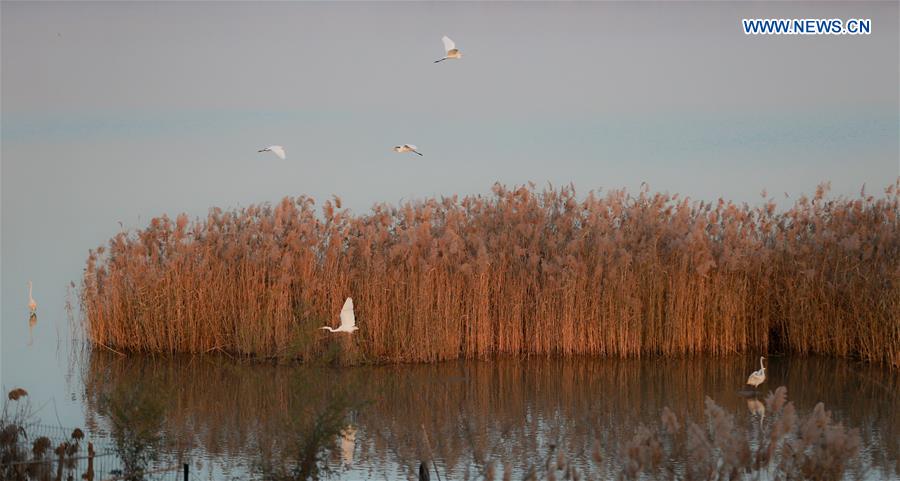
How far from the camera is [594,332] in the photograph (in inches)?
489

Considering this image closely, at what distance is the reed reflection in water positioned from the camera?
7.51 metres

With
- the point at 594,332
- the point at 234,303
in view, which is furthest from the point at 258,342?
the point at 594,332

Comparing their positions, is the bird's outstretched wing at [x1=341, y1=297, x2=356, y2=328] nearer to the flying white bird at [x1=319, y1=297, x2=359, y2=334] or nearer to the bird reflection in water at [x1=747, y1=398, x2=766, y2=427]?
the flying white bird at [x1=319, y1=297, x2=359, y2=334]

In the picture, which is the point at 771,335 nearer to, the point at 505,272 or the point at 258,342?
the point at 505,272

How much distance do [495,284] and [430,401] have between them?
9.11 ft

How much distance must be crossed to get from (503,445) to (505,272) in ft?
15.2

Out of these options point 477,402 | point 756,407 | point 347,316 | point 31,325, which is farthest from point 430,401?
point 31,325

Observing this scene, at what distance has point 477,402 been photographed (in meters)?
9.77

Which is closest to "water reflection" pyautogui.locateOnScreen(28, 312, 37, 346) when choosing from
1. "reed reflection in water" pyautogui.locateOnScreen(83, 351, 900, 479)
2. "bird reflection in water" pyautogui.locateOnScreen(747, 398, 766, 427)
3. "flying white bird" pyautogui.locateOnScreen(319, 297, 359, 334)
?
"reed reflection in water" pyautogui.locateOnScreen(83, 351, 900, 479)

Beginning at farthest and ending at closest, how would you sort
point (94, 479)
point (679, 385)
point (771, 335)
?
point (771, 335)
point (679, 385)
point (94, 479)

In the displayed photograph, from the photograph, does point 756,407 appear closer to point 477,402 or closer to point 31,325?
point 477,402

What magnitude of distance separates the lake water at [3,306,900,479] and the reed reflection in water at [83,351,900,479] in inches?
0.7

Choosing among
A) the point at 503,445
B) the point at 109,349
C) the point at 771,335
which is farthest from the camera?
the point at 771,335

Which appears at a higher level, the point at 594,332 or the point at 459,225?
the point at 459,225
